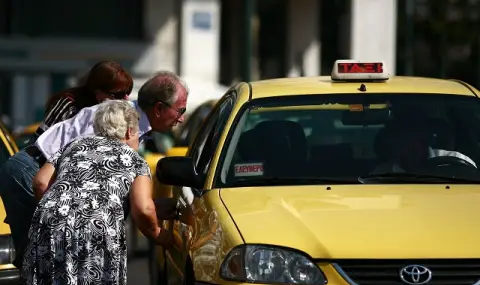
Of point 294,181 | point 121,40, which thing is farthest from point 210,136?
point 121,40

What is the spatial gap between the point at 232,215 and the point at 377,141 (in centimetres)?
145

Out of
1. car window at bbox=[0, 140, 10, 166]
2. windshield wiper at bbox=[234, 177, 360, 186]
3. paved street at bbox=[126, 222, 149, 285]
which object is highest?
windshield wiper at bbox=[234, 177, 360, 186]

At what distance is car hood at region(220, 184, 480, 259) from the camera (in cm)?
575

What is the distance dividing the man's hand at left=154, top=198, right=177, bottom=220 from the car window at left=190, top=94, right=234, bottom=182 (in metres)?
0.23

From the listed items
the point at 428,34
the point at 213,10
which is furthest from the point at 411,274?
the point at 428,34

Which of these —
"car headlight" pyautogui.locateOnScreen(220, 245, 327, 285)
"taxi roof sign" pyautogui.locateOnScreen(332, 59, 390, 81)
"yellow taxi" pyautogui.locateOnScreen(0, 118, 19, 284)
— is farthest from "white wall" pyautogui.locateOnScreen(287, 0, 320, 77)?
"car headlight" pyautogui.locateOnScreen(220, 245, 327, 285)

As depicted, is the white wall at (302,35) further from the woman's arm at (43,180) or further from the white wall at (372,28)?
the woman's arm at (43,180)

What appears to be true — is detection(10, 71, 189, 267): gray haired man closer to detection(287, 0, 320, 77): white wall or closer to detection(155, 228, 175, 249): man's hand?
detection(155, 228, 175, 249): man's hand

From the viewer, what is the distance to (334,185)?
6648mm

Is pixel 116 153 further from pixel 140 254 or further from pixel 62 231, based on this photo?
pixel 140 254

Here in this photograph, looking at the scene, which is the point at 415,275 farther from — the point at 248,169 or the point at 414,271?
the point at 248,169

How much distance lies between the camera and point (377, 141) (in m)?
7.35

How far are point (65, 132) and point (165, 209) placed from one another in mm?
658

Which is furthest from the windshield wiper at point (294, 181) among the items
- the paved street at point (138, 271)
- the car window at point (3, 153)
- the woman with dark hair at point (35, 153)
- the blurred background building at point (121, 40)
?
the blurred background building at point (121, 40)
